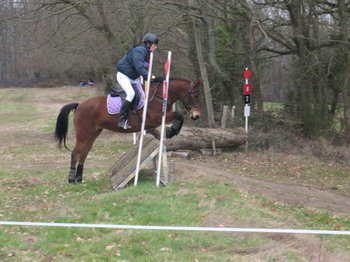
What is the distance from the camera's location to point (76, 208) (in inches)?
295

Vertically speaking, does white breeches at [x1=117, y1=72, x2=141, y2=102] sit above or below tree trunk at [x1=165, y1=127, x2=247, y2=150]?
above

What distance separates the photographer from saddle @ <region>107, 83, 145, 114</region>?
9.41 meters

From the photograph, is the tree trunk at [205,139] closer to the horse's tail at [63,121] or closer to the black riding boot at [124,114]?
the horse's tail at [63,121]

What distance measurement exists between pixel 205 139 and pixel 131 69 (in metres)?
6.23

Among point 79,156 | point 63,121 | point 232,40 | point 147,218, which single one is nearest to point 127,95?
point 79,156

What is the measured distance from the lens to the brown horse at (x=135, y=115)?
374 inches

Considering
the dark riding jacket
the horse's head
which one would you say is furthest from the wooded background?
the dark riding jacket

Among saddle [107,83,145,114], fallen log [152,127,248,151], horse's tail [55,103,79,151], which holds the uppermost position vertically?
saddle [107,83,145,114]

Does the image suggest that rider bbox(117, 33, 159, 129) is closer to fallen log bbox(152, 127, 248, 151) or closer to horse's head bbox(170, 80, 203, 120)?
horse's head bbox(170, 80, 203, 120)

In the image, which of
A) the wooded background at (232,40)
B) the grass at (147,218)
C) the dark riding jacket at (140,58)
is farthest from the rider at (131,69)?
the wooded background at (232,40)

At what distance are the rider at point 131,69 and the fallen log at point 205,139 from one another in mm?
5090

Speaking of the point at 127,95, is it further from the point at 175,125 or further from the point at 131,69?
the point at 175,125

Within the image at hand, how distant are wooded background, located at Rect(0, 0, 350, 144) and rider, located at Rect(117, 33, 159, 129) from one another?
23.8 ft

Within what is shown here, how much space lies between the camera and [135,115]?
953 centimetres
